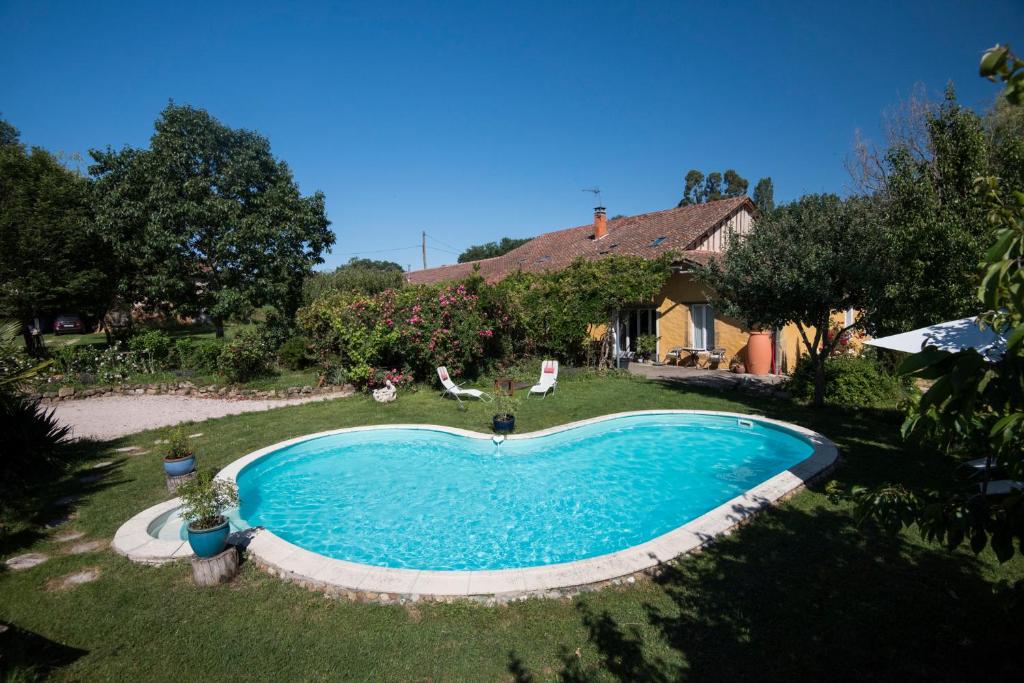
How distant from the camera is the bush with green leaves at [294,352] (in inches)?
743

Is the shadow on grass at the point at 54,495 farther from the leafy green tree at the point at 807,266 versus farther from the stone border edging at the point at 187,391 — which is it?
the leafy green tree at the point at 807,266

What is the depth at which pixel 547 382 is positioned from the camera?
14.1m

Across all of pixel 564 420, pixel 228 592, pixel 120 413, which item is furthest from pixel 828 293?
pixel 120 413

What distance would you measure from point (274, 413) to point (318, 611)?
30.1ft

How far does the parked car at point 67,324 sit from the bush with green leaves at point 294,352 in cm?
2460

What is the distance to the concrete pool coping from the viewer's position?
4672mm

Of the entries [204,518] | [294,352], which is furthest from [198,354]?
[204,518]

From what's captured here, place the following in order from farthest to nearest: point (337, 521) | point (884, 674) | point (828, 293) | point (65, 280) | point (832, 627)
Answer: point (65, 280) → point (828, 293) → point (337, 521) → point (832, 627) → point (884, 674)

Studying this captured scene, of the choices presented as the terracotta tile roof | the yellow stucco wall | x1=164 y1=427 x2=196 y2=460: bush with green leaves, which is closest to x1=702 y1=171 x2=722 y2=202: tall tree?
the terracotta tile roof

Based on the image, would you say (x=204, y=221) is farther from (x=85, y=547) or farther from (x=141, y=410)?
(x=85, y=547)

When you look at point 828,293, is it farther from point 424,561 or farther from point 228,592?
point 228,592

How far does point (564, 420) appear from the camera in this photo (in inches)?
444

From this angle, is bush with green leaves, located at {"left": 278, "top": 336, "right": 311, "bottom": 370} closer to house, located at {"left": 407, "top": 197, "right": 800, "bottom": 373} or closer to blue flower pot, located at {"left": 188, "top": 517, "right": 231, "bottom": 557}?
house, located at {"left": 407, "top": 197, "right": 800, "bottom": 373}

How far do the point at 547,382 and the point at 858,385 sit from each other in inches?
306
